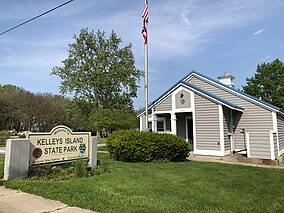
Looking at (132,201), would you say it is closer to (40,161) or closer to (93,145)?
(40,161)

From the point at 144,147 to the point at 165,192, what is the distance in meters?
5.22

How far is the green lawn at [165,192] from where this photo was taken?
14.5ft

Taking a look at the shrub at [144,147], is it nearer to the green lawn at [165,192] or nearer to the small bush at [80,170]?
the green lawn at [165,192]

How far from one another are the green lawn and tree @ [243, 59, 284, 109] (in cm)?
3567

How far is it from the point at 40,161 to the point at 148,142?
16.1 feet

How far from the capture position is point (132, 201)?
4.67 metres

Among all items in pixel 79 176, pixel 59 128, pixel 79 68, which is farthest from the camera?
pixel 79 68

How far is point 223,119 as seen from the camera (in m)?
13.0

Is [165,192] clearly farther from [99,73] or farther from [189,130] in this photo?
[99,73]

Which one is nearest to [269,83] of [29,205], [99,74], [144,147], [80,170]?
[99,74]

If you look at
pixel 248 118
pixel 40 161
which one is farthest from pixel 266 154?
pixel 40 161

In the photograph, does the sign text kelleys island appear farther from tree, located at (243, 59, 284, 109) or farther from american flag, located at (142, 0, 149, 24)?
tree, located at (243, 59, 284, 109)

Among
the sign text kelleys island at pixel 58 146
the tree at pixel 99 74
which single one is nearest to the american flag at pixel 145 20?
the sign text kelleys island at pixel 58 146

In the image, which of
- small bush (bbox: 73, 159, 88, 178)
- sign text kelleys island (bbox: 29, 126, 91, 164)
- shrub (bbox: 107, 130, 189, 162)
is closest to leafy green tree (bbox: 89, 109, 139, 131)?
shrub (bbox: 107, 130, 189, 162)
